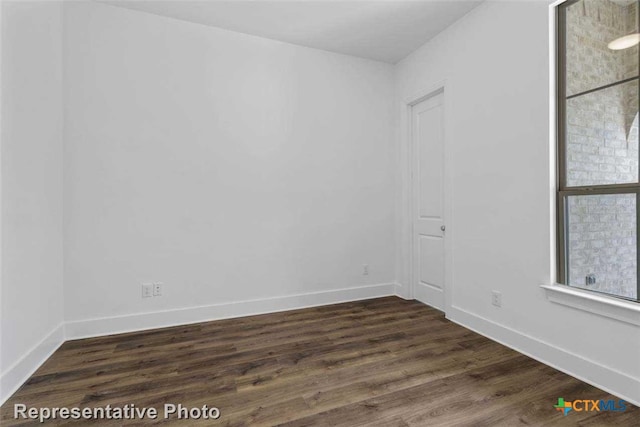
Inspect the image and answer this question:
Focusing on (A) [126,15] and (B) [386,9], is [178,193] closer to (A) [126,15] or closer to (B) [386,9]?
(A) [126,15]

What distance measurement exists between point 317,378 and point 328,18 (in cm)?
299

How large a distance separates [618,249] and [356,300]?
232 cm

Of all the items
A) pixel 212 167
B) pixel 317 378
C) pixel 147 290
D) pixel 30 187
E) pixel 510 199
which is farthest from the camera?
pixel 212 167

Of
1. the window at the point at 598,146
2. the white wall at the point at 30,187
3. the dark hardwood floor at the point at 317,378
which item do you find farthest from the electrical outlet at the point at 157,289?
the window at the point at 598,146

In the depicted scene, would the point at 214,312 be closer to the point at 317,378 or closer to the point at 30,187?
the point at 317,378

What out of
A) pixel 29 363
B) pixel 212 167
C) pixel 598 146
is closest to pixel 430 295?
pixel 598 146

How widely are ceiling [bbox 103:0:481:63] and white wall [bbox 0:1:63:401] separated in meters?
0.83

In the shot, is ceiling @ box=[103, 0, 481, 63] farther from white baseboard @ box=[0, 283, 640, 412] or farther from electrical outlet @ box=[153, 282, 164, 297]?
white baseboard @ box=[0, 283, 640, 412]

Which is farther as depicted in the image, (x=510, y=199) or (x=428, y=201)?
(x=428, y=201)

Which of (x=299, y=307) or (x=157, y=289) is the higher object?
(x=157, y=289)

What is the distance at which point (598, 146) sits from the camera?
195 centimetres

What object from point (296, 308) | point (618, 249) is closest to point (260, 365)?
point (296, 308)

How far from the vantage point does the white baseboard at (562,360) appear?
1.71 m

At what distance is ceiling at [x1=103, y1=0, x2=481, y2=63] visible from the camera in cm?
262
